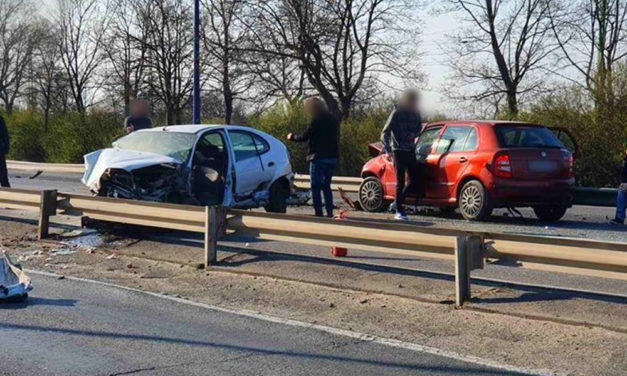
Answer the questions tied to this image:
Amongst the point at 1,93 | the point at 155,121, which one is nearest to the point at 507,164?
the point at 155,121

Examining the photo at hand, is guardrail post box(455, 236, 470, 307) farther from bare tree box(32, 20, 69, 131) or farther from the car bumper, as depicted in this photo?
bare tree box(32, 20, 69, 131)

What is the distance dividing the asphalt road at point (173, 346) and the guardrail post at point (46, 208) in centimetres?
368

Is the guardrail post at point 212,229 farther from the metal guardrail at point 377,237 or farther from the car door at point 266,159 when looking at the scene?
the car door at point 266,159

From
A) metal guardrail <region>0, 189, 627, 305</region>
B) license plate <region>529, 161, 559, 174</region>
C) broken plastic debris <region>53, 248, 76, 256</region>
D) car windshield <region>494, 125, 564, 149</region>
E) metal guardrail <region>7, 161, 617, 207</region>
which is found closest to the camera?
metal guardrail <region>0, 189, 627, 305</region>

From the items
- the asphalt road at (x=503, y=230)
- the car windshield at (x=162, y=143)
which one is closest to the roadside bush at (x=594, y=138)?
the asphalt road at (x=503, y=230)

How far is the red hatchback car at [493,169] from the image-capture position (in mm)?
12094

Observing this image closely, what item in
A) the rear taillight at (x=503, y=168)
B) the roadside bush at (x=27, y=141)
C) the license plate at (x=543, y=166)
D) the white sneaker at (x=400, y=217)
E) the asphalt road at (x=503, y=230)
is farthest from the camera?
the roadside bush at (x=27, y=141)

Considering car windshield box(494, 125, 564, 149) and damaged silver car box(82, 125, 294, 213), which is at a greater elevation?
car windshield box(494, 125, 564, 149)

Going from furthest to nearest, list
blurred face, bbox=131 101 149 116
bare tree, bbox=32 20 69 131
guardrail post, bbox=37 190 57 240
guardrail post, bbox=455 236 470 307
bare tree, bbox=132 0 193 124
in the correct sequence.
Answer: bare tree, bbox=32 20 69 131 < bare tree, bbox=132 0 193 124 < blurred face, bbox=131 101 149 116 < guardrail post, bbox=37 190 57 240 < guardrail post, bbox=455 236 470 307

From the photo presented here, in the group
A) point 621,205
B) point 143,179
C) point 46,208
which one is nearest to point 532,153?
point 621,205

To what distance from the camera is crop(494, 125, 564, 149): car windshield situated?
12320 millimetres

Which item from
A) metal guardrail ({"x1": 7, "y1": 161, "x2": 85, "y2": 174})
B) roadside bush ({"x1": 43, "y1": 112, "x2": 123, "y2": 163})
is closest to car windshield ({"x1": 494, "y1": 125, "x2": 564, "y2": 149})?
metal guardrail ({"x1": 7, "y1": 161, "x2": 85, "y2": 174})

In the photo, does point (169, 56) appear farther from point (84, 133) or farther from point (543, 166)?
point (543, 166)

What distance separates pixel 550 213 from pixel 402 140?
2646 mm
